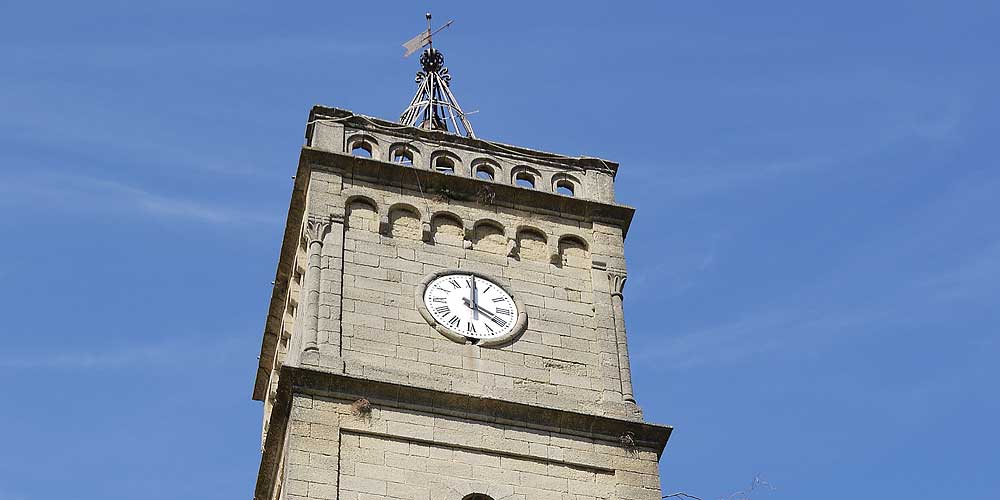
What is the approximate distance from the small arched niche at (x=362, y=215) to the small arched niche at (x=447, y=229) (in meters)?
1.20

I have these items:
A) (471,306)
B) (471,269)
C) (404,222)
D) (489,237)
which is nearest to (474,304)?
(471,306)

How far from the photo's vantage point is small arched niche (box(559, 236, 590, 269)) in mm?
40969

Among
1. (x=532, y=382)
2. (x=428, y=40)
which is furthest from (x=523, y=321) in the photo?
(x=428, y=40)

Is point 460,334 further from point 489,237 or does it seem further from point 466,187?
point 466,187

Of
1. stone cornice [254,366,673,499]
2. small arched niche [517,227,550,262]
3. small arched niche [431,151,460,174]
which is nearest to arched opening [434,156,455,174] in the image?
small arched niche [431,151,460,174]

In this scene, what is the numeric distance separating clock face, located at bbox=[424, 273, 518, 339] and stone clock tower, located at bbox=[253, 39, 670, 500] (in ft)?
0.12

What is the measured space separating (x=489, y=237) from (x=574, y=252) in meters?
1.79

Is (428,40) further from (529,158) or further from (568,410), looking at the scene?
(568,410)

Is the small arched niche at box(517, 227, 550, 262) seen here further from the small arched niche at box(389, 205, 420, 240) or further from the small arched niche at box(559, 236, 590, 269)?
the small arched niche at box(389, 205, 420, 240)

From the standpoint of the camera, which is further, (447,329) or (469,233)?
(469,233)

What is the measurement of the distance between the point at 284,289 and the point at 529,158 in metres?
5.83

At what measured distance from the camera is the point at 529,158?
140 feet

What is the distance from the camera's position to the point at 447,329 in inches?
1505

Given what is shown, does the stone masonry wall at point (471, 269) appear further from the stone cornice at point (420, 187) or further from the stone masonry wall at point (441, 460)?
the stone masonry wall at point (441, 460)
